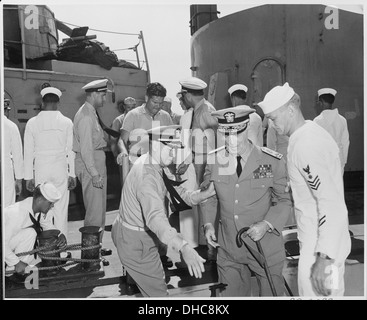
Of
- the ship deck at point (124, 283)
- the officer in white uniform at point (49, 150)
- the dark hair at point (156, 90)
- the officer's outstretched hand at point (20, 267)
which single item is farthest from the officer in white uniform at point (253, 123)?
the officer's outstretched hand at point (20, 267)

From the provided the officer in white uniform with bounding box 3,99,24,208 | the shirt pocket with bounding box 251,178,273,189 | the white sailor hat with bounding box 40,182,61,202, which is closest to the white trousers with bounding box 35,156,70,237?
the officer in white uniform with bounding box 3,99,24,208

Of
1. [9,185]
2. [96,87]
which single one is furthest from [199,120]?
[9,185]

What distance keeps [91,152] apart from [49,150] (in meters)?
0.42

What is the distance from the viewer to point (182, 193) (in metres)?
3.23

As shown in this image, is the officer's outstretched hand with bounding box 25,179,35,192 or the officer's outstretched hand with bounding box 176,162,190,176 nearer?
the officer's outstretched hand with bounding box 176,162,190,176

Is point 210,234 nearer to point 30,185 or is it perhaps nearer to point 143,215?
point 143,215

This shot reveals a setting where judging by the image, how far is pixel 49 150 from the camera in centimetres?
409

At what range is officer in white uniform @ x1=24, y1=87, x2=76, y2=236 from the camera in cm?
406

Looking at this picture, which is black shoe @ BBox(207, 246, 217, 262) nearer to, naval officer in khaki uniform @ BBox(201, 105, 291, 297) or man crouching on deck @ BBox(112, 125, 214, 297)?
naval officer in khaki uniform @ BBox(201, 105, 291, 297)

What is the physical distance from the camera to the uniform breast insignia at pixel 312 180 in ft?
7.30
